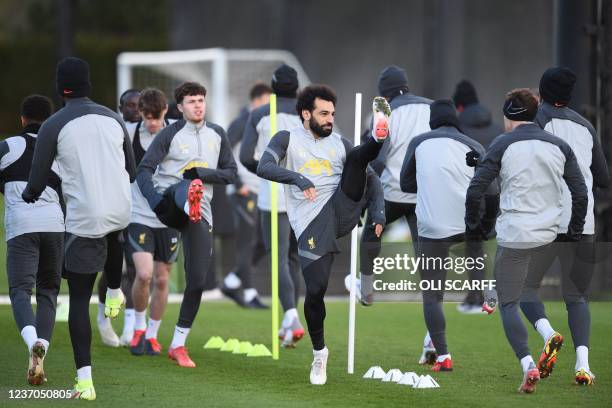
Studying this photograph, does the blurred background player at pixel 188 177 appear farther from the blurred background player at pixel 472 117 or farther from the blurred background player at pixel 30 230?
the blurred background player at pixel 472 117

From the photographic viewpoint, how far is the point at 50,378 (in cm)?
931

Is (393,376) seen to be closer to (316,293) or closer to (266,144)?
(316,293)

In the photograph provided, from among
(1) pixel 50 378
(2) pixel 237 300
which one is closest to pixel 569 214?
(1) pixel 50 378

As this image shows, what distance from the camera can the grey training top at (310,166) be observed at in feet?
29.9

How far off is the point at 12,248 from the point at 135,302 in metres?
1.69

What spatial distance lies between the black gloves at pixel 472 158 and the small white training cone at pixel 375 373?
154 centimetres

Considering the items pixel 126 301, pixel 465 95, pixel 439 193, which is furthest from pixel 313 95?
pixel 465 95

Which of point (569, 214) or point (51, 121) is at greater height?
point (51, 121)

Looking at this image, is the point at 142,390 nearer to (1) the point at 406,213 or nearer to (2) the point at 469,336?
(1) the point at 406,213

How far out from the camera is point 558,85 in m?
9.13

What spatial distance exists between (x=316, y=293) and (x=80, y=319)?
1.56 metres

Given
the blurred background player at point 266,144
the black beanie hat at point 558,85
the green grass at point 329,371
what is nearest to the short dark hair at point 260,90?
the blurred background player at point 266,144

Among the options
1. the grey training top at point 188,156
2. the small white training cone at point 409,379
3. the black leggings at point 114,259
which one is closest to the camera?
the black leggings at point 114,259

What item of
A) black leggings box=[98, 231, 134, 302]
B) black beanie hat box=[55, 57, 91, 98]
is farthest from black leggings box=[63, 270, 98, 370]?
black beanie hat box=[55, 57, 91, 98]
